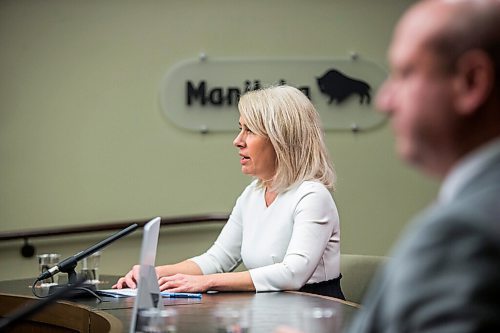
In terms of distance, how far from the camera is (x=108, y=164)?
567 cm

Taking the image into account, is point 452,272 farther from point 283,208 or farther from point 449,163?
point 283,208

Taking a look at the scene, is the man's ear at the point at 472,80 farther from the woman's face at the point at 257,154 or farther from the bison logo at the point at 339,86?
the bison logo at the point at 339,86

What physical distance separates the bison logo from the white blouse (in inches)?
85.0

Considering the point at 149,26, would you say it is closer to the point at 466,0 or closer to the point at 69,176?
the point at 69,176

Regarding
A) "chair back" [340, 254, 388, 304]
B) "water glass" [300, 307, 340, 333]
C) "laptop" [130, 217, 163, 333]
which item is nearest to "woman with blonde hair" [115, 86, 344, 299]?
"chair back" [340, 254, 388, 304]

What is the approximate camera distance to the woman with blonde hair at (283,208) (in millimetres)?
3309

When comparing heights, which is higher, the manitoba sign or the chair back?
the manitoba sign

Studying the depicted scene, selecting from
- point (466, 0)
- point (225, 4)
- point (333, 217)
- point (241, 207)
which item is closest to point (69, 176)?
point (225, 4)

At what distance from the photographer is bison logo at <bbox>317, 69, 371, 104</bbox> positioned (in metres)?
5.82

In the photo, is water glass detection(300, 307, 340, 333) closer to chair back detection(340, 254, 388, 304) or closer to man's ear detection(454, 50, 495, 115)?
man's ear detection(454, 50, 495, 115)

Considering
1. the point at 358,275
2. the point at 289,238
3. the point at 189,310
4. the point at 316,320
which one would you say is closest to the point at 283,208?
the point at 289,238

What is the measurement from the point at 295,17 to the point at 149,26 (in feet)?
2.80

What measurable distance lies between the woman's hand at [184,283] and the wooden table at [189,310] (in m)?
0.04

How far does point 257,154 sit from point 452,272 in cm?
246
